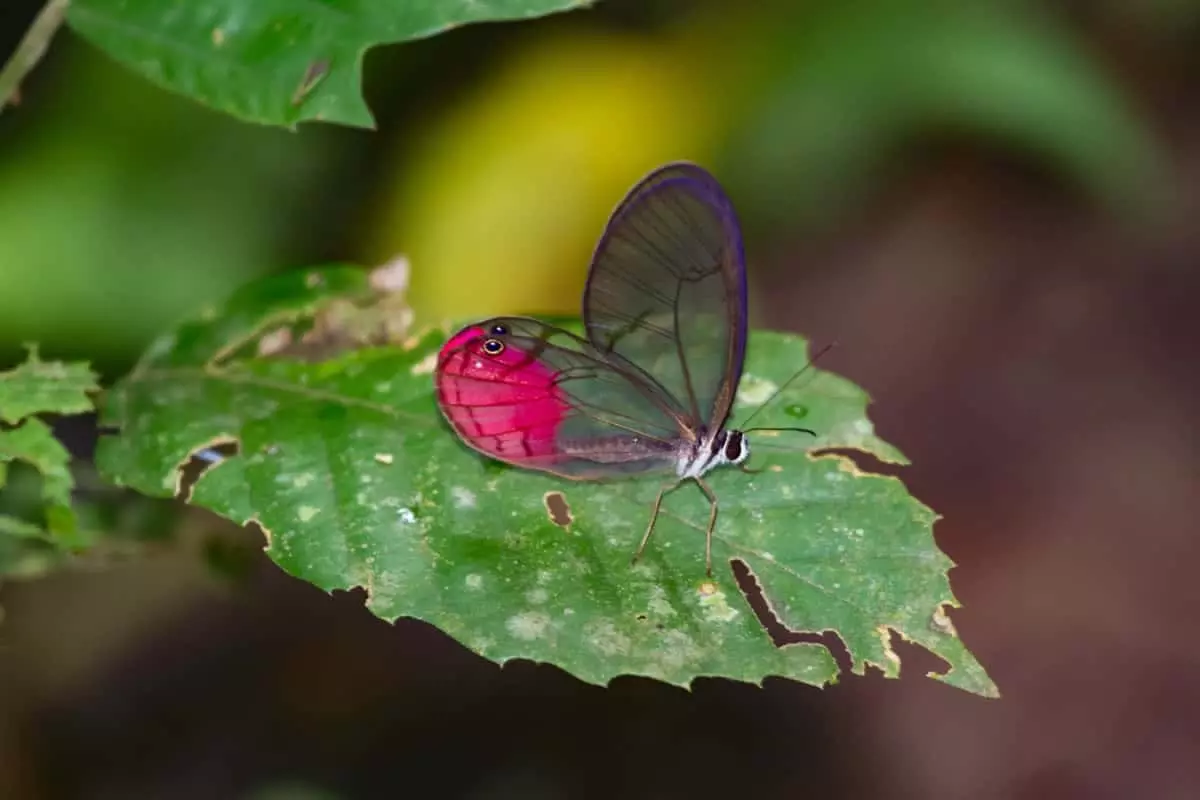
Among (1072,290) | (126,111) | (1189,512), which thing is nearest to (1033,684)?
(1189,512)

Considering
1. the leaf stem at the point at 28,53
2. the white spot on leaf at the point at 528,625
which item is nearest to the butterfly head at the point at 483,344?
the white spot on leaf at the point at 528,625

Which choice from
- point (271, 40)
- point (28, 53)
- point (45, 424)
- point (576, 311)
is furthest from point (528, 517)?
point (576, 311)

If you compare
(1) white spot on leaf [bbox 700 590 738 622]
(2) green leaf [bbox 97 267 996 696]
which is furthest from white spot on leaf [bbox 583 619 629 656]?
(1) white spot on leaf [bbox 700 590 738 622]

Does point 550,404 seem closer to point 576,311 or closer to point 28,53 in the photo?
point 28,53

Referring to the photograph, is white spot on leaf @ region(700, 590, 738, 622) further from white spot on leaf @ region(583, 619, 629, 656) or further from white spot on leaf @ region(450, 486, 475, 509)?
white spot on leaf @ region(450, 486, 475, 509)

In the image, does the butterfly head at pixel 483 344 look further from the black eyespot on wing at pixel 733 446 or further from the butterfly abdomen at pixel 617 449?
the black eyespot on wing at pixel 733 446

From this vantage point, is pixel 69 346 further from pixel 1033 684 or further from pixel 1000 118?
pixel 1000 118
